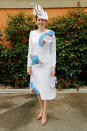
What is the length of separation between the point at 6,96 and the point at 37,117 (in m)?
1.47

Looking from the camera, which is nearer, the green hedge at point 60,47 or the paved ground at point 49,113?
the paved ground at point 49,113

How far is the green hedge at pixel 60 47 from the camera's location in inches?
164

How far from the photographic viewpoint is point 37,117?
9.59 feet

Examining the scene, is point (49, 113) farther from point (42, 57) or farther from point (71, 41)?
point (71, 41)

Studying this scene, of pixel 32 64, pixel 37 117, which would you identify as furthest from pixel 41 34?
pixel 37 117

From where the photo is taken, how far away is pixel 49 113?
10.3 ft

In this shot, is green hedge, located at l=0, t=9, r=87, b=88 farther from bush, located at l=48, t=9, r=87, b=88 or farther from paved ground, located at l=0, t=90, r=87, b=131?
paved ground, located at l=0, t=90, r=87, b=131

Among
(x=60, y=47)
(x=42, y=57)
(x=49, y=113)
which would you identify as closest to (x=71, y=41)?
(x=60, y=47)

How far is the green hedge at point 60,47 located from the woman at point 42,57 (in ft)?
5.41

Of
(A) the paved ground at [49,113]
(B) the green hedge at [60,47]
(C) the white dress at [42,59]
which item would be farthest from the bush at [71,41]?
(C) the white dress at [42,59]

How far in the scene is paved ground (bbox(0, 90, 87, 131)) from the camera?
105 inches

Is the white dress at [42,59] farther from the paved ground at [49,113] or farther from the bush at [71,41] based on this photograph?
the bush at [71,41]

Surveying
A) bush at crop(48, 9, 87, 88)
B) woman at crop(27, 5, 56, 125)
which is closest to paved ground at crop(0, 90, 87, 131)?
woman at crop(27, 5, 56, 125)

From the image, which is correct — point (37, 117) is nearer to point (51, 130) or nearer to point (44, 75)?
point (51, 130)
